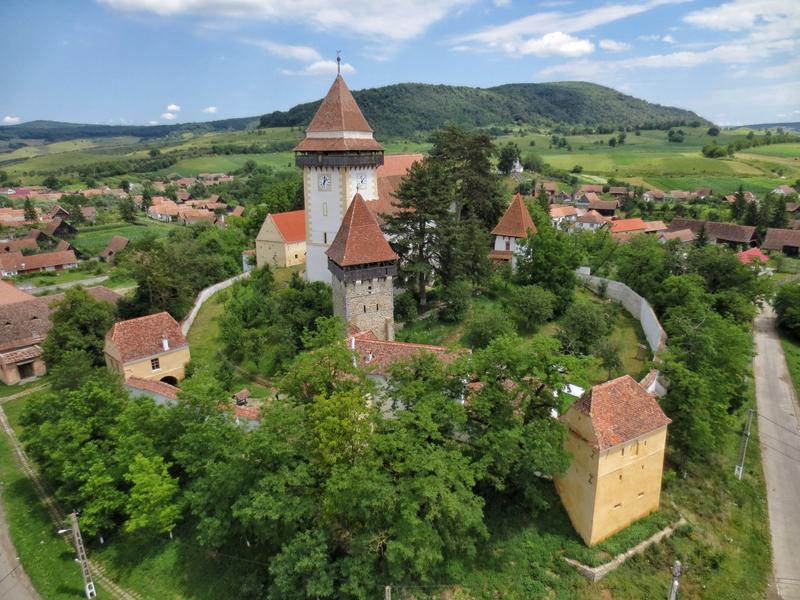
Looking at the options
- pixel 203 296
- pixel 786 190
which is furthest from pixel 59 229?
pixel 786 190

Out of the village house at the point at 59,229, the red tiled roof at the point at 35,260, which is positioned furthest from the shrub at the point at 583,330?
the village house at the point at 59,229

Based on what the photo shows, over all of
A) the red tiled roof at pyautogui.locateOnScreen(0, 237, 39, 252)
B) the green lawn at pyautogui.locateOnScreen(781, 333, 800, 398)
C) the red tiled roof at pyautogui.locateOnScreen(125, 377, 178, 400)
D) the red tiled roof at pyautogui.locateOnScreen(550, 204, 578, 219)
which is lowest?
the green lawn at pyautogui.locateOnScreen(781, 333, 800, 398)

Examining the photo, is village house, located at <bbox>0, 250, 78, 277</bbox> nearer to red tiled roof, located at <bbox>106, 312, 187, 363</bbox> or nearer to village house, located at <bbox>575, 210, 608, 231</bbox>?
red tiled roof, located at <bbox>106, 312, 187, 363</bbox>

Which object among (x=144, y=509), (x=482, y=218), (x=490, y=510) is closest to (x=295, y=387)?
(x=144, y=509)

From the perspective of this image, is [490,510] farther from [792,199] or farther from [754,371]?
[792,199]

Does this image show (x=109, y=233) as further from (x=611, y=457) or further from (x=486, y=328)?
(x=611, y=457)

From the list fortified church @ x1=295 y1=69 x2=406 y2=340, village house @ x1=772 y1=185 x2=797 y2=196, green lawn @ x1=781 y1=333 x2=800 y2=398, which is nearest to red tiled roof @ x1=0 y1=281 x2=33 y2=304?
fortified church @ x1=295 y1=69 x2=406 y2=340

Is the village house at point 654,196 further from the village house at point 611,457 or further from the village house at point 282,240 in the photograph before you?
the village house at point 611,457
